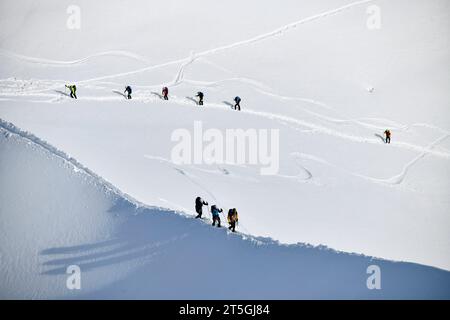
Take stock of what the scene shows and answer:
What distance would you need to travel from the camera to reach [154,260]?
14.2m

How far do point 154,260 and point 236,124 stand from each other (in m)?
11.6

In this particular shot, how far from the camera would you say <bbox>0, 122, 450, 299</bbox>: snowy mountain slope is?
1357 centimetres

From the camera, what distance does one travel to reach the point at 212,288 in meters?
13.5

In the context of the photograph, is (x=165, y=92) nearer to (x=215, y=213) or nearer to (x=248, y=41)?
(x=215, y=213)

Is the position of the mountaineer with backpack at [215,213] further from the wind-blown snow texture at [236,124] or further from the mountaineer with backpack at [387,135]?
the mountaineer with backpack at [387,135]

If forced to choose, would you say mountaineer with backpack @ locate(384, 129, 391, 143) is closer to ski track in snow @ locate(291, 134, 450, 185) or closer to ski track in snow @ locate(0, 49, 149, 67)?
ski track in snow @ locate(291, 134, 450, 185)

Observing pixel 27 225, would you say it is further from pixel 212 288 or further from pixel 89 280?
pixel 212 288

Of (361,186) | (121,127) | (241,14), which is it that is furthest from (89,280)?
(241,14)

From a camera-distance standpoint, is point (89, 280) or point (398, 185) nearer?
point (89, 280)

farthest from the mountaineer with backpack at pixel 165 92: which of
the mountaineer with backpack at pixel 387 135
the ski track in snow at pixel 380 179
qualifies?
the mountaineer with backpack at pixel 387 135

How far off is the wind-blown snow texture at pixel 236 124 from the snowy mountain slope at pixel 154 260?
6cm

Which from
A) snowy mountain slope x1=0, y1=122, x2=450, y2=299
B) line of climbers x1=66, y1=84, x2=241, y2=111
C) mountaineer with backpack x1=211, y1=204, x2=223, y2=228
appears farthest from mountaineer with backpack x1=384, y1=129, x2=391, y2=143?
mountaineer with backpack x1=211, y1=204, x2=223, y2=228

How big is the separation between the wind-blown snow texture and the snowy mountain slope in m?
0.06
